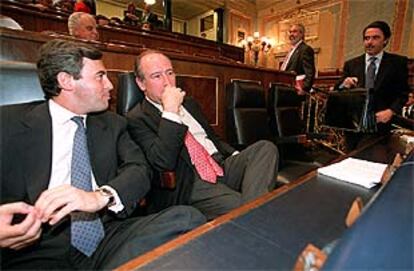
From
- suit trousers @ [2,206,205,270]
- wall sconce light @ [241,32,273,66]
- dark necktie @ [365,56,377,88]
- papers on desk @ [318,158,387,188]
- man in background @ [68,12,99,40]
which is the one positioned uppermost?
wall sconce light @ [241,32,273,66]

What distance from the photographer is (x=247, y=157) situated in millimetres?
1450

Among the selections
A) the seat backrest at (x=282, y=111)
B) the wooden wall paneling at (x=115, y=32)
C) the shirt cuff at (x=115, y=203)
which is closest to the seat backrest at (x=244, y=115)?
the seat backrest at (x=282, y=111)

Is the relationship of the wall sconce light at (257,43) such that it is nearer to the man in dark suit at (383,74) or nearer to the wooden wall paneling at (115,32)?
the wooden wall paneling at (115,32)

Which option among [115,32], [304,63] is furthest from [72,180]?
[115,32]

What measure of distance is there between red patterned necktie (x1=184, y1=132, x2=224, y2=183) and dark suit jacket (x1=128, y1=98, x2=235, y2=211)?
0.04 meters

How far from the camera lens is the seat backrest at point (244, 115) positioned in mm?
2047

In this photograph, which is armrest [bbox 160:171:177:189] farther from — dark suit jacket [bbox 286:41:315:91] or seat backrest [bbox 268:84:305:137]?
dark suit jacket [bbox 286:41:315:91]

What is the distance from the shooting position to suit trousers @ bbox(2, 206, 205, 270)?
2.41ft

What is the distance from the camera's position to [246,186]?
4.14ft

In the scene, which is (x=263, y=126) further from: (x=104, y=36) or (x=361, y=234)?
(x=104, y=36)

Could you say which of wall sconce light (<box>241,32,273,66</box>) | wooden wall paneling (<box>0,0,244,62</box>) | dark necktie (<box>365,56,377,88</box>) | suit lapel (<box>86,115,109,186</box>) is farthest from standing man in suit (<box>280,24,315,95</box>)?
wall sconce light (<box>241,32,273,66</box>)

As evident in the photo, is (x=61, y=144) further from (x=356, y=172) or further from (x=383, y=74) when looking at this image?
(x=383, y=74)

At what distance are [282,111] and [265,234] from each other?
1945 mm

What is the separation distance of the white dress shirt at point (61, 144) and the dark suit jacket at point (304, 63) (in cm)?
312
